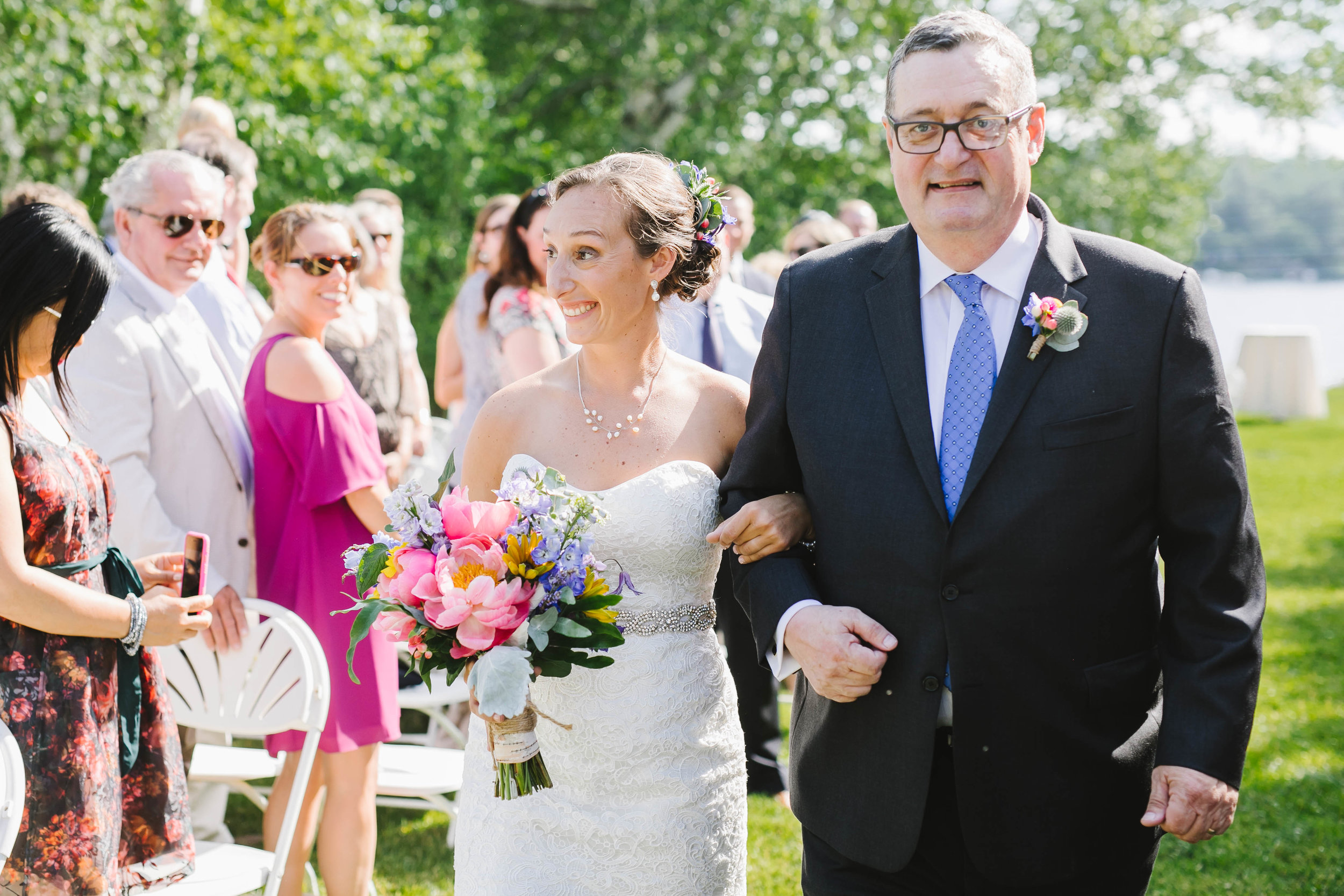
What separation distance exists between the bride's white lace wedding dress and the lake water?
22.1m

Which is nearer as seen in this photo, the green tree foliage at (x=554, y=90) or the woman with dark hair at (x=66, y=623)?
the woman with dark hair at (x=66, y=623)

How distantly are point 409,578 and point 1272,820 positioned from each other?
14.8 feet

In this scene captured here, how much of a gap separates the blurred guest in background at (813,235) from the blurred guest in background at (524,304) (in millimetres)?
2134

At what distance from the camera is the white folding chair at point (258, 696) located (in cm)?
343

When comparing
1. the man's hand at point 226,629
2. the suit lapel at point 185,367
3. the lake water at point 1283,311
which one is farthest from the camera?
the lake water at point 1283,311

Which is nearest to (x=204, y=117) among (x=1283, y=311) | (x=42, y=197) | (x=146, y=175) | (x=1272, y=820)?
(x=42, y=197)

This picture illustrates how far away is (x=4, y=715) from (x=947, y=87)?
256 centimetres

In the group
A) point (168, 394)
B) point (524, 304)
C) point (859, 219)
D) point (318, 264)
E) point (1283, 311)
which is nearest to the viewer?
point (168, 394)

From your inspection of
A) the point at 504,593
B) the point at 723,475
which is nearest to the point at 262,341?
the point at 723,475

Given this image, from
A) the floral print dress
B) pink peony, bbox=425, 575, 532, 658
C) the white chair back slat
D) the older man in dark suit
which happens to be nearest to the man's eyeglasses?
the older man in dark suit

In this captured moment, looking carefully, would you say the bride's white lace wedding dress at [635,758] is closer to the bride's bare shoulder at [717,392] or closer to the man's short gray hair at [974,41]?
the bride's bare shoulder at [717,392]

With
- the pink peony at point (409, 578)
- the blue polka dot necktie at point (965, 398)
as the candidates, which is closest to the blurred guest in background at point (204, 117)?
the pink peony at point (409, 578)

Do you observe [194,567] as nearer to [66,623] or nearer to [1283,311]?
[66,623]

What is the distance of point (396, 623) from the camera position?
2465 mm
